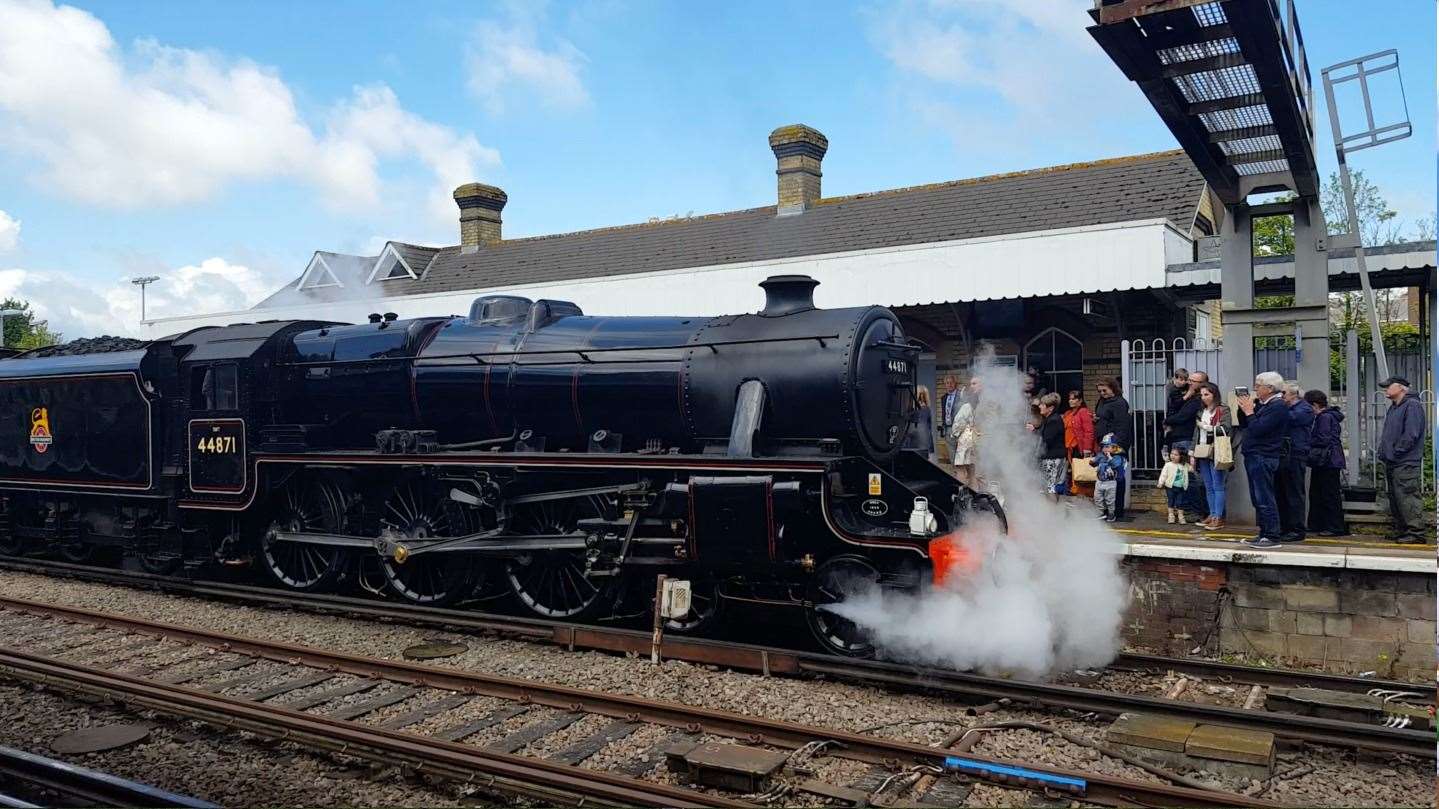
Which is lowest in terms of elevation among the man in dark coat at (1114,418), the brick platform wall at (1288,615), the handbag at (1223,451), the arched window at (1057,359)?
the brick platform wall at (1288,615)

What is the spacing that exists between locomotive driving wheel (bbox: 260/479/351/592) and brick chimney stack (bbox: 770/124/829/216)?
36.1 ft

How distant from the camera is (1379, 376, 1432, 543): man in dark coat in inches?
348

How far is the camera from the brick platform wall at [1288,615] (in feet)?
24.0

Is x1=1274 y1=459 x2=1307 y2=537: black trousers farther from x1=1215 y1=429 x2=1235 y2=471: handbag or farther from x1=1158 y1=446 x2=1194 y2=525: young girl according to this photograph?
x1=1158 y1=446 x2=1194 y2=525: young girl

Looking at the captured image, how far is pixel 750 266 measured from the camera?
50.8 feet

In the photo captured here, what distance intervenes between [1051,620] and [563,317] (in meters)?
5.00

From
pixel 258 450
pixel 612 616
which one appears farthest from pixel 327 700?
pixel 258 450

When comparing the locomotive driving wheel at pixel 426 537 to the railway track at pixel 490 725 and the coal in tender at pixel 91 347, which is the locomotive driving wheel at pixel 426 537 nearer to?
the railway track at pixel 490 725

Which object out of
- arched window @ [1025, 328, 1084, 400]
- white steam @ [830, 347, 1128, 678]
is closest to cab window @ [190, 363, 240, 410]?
white steam @ [830, 347, 1128, 678]

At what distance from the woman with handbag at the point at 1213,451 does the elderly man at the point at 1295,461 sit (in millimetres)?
671

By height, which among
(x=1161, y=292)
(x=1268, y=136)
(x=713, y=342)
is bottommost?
(x=713, y=342)

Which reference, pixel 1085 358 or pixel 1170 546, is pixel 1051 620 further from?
pixel 1085 358

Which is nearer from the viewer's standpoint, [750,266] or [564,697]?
[564,697]

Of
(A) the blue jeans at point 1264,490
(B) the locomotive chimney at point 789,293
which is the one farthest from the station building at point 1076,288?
(B) the locomotive chimney at point 789,293
